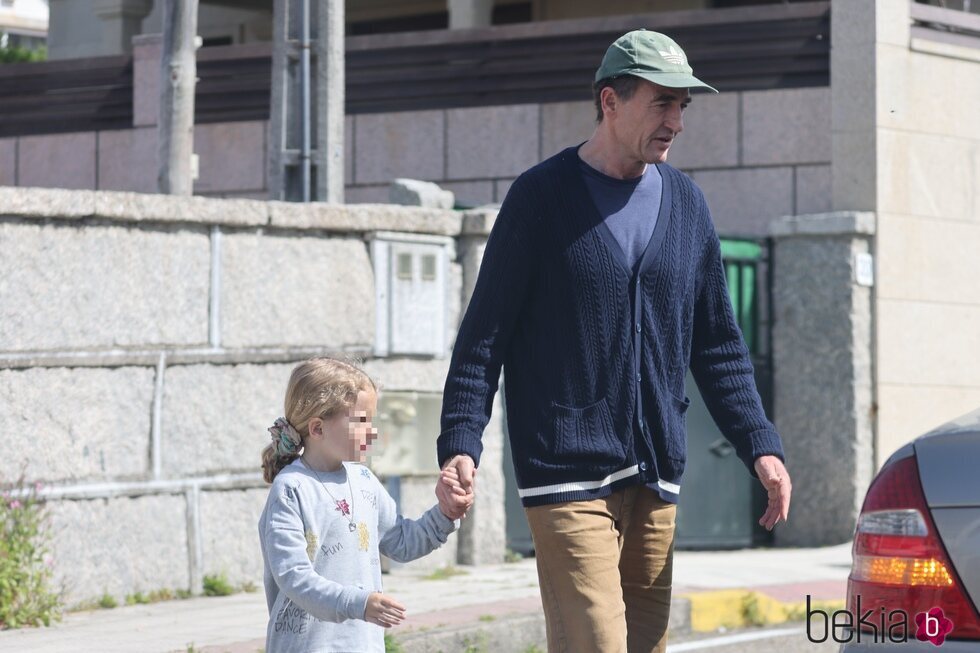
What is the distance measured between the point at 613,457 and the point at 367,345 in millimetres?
5138

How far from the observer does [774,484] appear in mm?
4305

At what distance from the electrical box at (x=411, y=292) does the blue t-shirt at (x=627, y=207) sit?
492 cm

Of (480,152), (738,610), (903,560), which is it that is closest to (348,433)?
(903,560)

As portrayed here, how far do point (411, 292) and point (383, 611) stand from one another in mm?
5561

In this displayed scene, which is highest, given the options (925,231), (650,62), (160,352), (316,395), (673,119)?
(925,231)

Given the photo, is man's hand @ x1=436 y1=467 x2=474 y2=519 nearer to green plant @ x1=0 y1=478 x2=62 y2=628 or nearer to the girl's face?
the girl's face

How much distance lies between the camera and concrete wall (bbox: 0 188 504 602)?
25.4 feet

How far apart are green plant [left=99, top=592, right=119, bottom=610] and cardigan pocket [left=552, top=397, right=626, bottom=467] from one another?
4.39m

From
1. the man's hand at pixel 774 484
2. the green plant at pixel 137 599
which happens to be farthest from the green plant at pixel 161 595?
the man's hand at pixel 774 484

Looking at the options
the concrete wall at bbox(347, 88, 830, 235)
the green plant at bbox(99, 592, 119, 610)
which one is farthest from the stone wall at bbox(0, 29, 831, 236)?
the green plant at bbox(99, 592, 119, 610)

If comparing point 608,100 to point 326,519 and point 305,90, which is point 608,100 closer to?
point 326,519

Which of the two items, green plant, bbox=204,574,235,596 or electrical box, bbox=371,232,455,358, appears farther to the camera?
electrical box, bbox=371,232,455,358

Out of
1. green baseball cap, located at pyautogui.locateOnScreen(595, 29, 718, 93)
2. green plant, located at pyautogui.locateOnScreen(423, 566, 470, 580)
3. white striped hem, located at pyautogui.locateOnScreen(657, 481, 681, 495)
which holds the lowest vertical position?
green plant, located at pyautogui.locateOnScreen(423, 566, 470, 580)

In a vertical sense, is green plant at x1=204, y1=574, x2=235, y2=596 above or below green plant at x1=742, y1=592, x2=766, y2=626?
above
